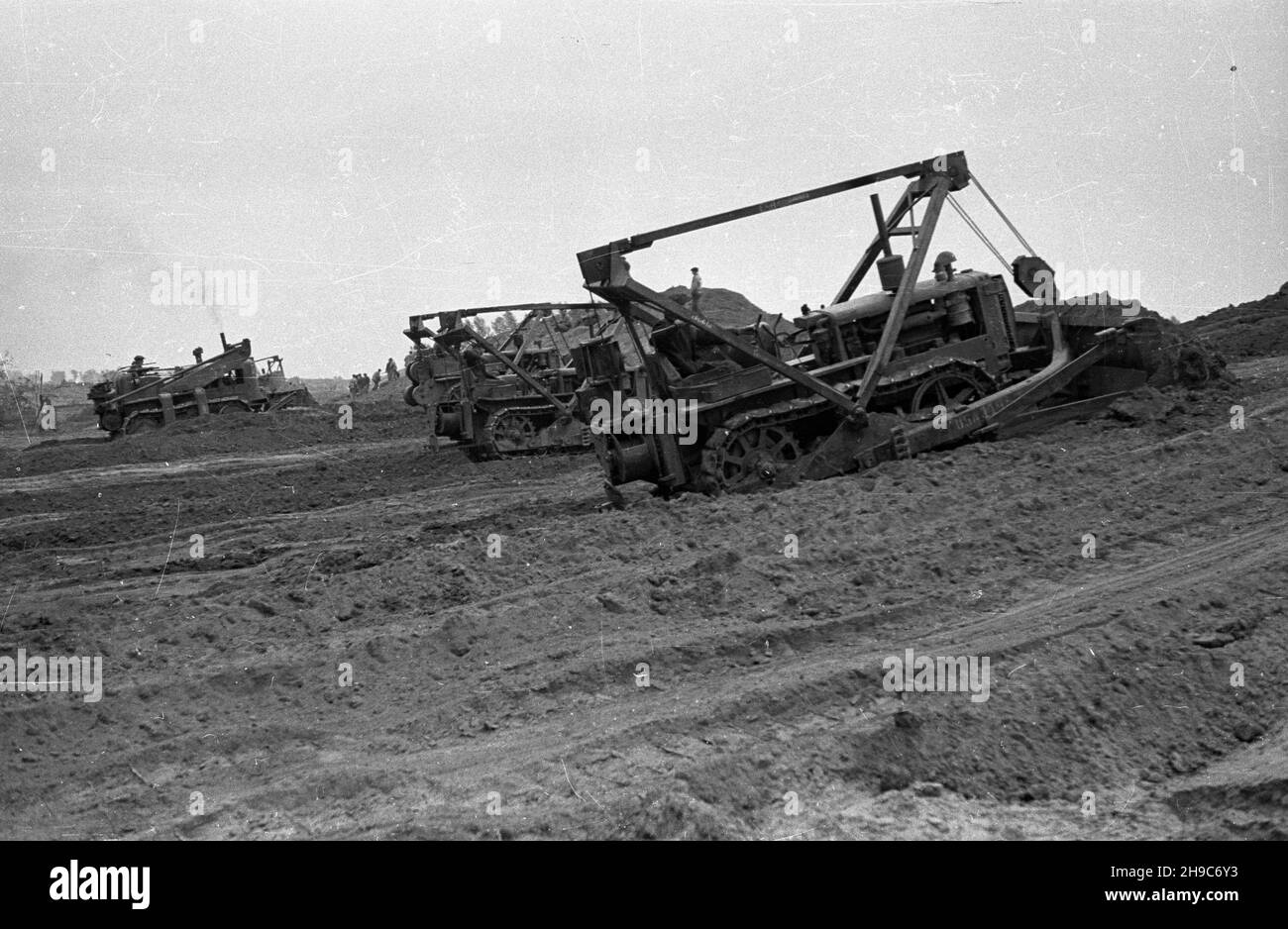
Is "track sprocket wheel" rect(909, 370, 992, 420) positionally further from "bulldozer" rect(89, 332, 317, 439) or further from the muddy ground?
"bulldozer" rect(89, 332, 317, 439)

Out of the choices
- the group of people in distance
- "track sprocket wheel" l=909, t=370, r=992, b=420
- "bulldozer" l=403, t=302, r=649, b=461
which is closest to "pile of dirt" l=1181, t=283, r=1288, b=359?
"track sprocket wheel" l=909, t=370, r=992, b=420

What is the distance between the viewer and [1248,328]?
21312 mm

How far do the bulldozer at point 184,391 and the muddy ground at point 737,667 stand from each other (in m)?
19.5

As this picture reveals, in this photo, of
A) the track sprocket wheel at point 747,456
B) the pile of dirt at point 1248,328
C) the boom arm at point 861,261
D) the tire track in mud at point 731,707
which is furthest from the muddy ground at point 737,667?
the pile of dirt at point 1248,328

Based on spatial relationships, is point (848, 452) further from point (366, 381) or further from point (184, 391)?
point (366, 381)

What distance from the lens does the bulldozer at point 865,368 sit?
1117 centimetres

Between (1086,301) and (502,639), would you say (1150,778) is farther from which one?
(1086,301)

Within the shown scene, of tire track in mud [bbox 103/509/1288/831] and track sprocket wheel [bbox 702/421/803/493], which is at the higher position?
track sprocket wheel [bbox 702/421/803/493]

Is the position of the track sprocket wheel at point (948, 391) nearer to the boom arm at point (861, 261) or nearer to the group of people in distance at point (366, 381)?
the boom arm at point (861, 261)

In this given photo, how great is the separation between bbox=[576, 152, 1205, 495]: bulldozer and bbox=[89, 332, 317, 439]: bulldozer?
20701mm

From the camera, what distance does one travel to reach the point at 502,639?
7.73m

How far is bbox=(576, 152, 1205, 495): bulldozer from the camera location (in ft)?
36.7

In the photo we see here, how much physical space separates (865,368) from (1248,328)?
12936 mm

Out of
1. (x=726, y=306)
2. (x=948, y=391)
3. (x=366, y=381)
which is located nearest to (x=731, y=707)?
(x=948, y=391)
